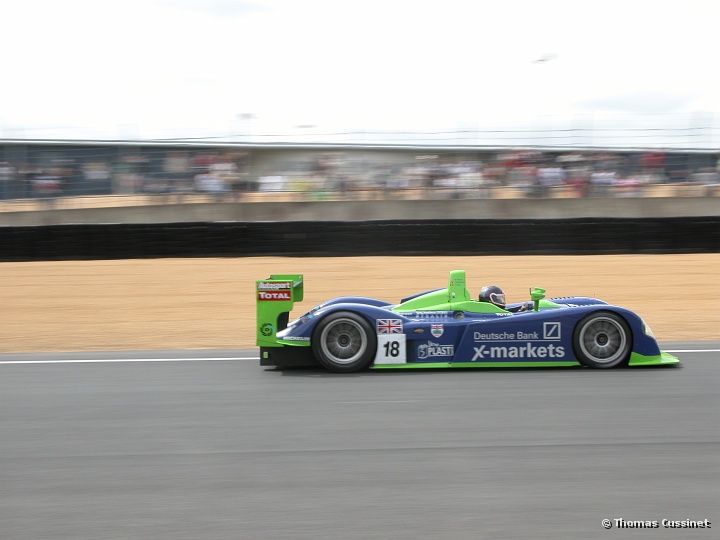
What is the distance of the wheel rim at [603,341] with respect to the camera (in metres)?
6.38

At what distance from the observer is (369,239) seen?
15.1 meters

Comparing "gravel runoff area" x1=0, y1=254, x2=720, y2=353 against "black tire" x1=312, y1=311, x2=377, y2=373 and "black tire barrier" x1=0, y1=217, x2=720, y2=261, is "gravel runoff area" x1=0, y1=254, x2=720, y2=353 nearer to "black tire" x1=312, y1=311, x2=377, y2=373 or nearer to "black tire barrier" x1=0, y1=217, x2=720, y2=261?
"black tire barrier" x1=0, y1=217, x2=720, y2=261

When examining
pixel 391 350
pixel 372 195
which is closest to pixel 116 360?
pixel 391 350

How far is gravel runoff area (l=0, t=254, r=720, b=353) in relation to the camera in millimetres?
9008

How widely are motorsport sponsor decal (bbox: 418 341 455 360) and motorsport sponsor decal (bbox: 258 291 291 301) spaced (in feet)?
3.69

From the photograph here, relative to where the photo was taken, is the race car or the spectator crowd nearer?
the race car

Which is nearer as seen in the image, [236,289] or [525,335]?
[525,335]

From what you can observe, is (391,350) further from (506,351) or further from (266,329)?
(266,329)

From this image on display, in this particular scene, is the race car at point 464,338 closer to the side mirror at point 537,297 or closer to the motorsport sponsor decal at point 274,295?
the side mirror at point 537,297

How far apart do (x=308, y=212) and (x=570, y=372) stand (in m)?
14.0

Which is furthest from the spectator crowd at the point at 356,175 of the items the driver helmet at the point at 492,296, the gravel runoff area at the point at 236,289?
the driver helmet at the point at 492,296

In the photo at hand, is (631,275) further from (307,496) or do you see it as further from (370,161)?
(307,496)

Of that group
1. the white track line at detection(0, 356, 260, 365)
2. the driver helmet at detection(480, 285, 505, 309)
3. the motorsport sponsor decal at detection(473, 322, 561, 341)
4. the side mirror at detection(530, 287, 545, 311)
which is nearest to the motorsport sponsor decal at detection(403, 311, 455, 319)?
the motorsport sponsor decal at detection(473, 322, 561, 341)

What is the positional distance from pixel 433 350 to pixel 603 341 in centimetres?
127
